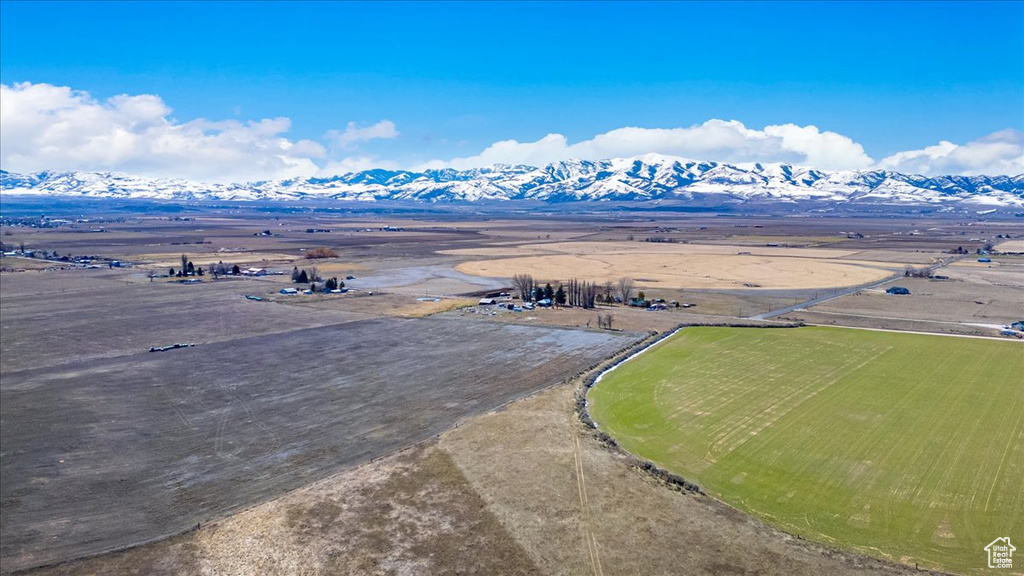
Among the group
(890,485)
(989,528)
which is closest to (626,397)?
(890,485)

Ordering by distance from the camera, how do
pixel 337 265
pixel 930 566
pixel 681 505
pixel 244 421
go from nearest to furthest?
pixel 930 566, pixel 681 505, pixel 244 421, pixel 337 265

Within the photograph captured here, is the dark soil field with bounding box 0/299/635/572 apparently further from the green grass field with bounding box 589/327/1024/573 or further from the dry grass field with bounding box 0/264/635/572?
the green grass field with bounding box 589/327/1024/573

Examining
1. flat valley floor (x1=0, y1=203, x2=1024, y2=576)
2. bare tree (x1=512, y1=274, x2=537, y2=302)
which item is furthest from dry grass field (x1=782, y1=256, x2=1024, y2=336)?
bare tree (x1=512, y1=274, x2=537, y2=302)

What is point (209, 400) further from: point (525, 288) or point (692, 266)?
point (692, 266)

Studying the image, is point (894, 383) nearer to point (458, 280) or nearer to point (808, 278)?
point (808, 278)
